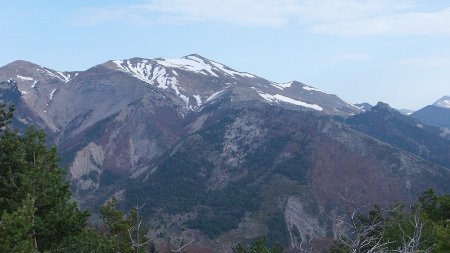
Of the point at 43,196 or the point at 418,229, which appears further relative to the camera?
the point at 43,196

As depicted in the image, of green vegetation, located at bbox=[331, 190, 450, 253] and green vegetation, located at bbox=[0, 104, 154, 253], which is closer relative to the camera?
green vegetation, located at bbox=[0, 104, 154, 253]

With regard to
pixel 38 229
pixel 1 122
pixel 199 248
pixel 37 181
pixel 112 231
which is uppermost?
pixel 1 122

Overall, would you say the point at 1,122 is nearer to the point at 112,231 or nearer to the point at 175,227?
the point at 112,231

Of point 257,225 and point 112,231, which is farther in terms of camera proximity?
point 257,225

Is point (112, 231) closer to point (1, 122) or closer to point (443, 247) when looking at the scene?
point (1, 122)

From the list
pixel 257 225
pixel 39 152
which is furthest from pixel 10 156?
pixel 257 225

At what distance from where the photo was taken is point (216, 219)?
192 m

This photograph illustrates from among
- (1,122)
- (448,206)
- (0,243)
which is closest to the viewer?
(0,243)

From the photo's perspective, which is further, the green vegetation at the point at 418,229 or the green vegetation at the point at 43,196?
the green vegetation at the point at 418,229

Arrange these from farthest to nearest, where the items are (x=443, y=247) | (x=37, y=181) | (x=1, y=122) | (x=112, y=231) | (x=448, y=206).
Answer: (x=448, y=206) < (x=112, y=231) < (x=1, y=122) < (x=443, y=247) < (x=37, y=181)

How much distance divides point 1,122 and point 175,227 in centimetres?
16464

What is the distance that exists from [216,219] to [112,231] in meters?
161

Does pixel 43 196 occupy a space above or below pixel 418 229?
below

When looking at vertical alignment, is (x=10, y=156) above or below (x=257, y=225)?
above
